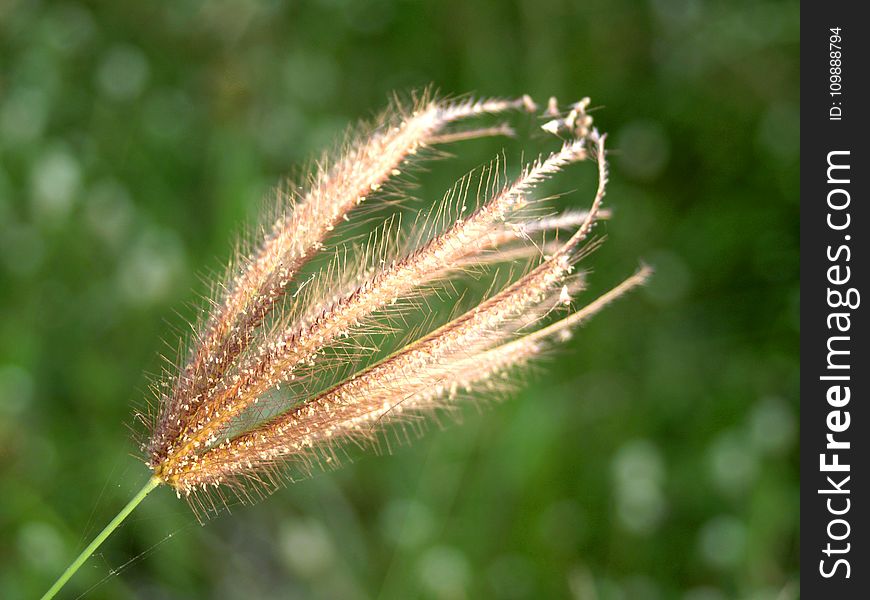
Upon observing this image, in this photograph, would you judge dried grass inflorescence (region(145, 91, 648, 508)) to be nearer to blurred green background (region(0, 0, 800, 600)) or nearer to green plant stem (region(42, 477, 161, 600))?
green plant stem (region(42, 477, 161, 600))

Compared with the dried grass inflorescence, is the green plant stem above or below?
below

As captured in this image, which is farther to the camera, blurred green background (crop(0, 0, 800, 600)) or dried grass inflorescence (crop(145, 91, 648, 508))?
blurred green background (crop(0, 0, 800, 600))

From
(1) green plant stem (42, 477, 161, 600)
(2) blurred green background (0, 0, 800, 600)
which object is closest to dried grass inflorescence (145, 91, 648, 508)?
(1) green plant stem (42, 477, 161, 600)

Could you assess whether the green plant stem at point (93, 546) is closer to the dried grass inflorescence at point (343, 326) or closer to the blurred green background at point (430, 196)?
the dried grass inflorescence at point (343, 326)

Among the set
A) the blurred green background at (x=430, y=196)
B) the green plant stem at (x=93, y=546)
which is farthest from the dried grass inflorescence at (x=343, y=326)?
the blurred green background at (x=430, y=196)

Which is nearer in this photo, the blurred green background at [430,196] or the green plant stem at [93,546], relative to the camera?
the green plant stem at [93,546]

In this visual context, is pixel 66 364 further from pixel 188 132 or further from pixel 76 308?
pixel 188 132
